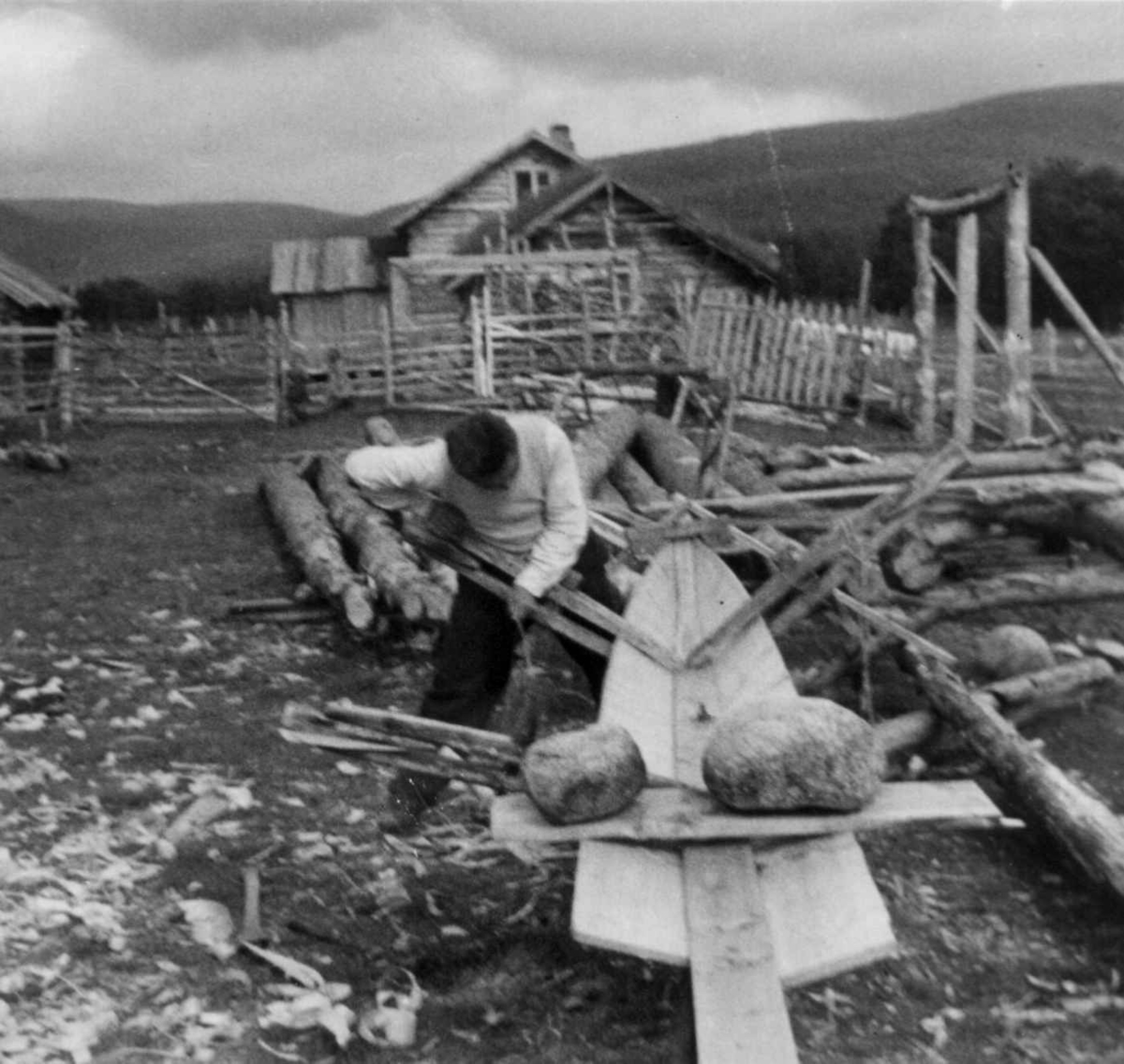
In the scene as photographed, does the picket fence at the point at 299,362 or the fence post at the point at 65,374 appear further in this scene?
the picket fence at the point at 299,362

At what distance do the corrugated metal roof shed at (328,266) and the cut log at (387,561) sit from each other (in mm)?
18835

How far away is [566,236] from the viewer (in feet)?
80.5

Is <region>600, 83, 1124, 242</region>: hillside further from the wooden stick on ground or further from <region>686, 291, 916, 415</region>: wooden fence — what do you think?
the wooden stick on ground

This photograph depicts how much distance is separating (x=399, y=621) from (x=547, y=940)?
3.47 metres

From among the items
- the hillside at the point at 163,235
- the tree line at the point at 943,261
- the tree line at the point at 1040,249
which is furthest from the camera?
the hillside at the point at 163,235

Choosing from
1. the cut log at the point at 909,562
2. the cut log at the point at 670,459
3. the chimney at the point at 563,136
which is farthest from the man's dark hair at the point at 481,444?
the chimney at the point at 563,136

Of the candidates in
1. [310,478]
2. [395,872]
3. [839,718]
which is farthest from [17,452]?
[839,718]

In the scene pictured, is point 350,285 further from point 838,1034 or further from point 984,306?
point 838,1034

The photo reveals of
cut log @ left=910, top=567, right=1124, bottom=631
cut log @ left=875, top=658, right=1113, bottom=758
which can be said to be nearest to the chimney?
cut log @ left=910, top=567, right=1124, bottom=631

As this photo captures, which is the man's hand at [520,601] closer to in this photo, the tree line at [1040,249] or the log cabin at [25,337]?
the log cabin at [25,337]

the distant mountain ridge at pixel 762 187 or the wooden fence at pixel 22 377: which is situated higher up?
the distant mountain ridge at pixel 762 187

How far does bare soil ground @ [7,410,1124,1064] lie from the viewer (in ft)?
12.7

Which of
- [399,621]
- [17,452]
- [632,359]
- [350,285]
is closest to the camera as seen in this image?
[399,621]

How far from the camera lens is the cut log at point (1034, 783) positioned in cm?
435
